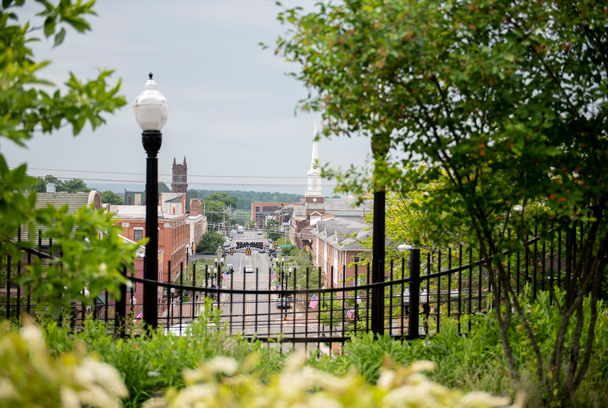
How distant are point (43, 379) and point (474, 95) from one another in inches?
106

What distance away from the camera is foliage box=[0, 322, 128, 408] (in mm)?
1430

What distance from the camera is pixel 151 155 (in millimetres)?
4664

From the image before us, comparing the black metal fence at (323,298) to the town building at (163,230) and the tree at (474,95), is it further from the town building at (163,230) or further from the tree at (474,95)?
the town building at (163,230)

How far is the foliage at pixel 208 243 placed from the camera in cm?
7112

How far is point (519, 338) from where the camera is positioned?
4.16 m

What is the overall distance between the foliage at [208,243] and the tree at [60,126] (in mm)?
68897

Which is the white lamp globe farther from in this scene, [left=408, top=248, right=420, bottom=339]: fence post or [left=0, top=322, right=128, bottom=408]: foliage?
[left=0, top=322, right=128, bottom=408]: foliage

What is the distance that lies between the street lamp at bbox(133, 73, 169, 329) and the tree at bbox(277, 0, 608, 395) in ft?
5.81

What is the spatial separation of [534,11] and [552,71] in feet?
1.58

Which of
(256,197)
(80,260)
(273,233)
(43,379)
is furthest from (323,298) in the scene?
(256,197)

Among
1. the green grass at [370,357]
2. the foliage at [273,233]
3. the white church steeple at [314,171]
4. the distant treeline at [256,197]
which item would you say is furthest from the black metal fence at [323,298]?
the distant treeline at [256,197]

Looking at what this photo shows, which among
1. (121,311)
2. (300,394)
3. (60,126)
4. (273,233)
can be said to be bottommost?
(273,233)

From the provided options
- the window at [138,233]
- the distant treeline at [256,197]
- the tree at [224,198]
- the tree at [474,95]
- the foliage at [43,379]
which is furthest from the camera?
the distant treeline at [256,197]

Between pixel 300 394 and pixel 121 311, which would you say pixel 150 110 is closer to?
pixel 121 311
